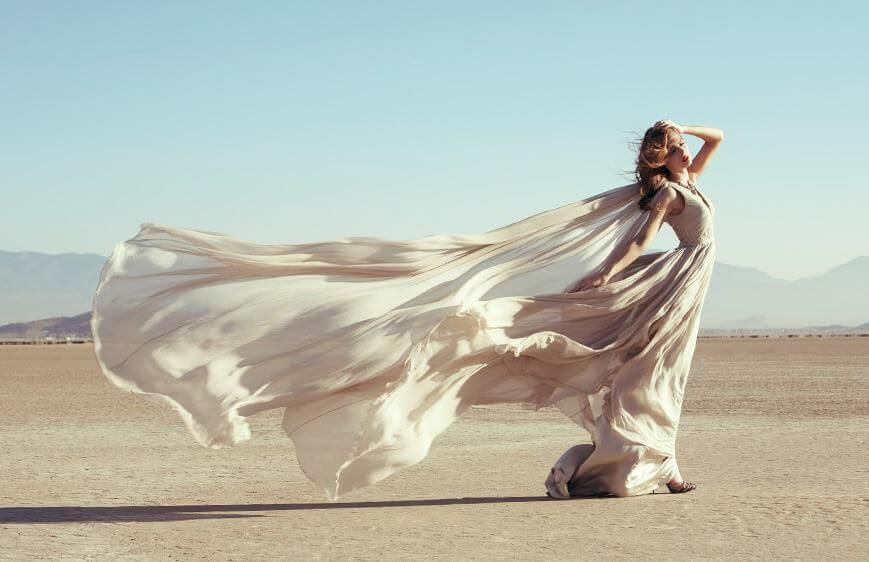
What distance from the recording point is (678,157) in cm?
957

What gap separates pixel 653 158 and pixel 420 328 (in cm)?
229

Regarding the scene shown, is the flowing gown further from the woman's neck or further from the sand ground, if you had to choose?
the sand ground

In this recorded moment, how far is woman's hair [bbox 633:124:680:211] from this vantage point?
9.57 metres

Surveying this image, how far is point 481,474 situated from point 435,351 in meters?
2.52

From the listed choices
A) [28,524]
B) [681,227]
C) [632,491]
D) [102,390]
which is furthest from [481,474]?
[102,390]

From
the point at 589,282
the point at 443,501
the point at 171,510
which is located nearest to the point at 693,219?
the point at 589,282

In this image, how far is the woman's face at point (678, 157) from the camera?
9.57 meters

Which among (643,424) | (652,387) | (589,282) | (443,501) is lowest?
(443,501)

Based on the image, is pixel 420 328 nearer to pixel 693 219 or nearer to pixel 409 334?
pixel 409 334

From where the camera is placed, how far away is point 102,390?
87.3 ft

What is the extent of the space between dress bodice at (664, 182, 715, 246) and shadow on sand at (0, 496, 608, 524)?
2303 mm

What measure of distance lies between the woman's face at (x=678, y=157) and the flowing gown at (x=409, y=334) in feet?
0.65

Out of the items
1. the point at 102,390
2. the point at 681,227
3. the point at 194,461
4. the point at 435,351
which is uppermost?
the point at 681,227

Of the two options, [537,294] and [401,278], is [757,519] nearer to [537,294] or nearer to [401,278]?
[537,294]
